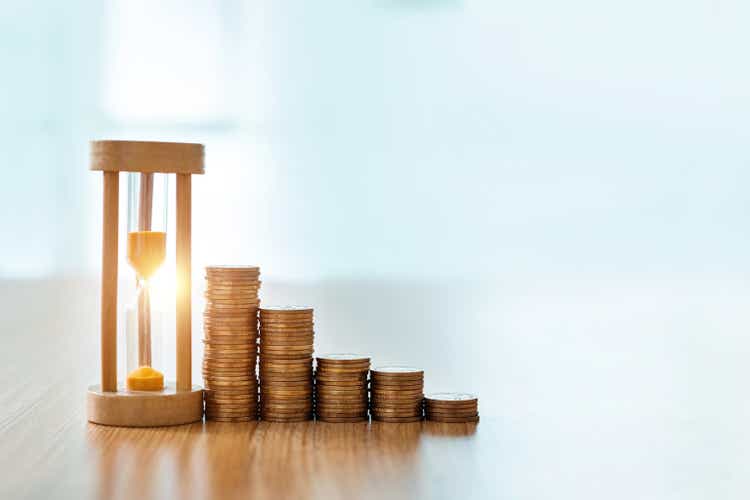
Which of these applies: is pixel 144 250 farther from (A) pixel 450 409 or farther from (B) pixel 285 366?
(A) pixel 450 409

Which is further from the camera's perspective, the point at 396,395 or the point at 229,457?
the point at 396,395

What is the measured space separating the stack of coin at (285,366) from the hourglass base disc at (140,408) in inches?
5.3

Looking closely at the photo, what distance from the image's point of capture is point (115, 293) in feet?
6.56

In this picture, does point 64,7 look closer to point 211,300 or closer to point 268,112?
point 268,112

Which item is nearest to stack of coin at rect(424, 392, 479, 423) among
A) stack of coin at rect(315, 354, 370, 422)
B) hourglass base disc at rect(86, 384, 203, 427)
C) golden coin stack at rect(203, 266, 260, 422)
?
stack of coin at rect(315, 354, 370, 422)

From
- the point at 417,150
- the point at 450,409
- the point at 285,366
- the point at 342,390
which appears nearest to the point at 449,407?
the point at 450,409

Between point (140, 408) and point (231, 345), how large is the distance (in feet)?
0.60

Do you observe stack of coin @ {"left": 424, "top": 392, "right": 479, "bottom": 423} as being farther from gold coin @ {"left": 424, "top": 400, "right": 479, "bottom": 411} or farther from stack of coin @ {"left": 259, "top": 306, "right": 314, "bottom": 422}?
stack of coin @ {"left": 259, "top": 306, "right": 314, "bottom": 422}

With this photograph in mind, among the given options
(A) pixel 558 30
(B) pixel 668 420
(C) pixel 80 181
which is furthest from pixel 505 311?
(B) pixel 668 420

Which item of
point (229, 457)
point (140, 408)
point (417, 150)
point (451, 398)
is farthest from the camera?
point (417, 150)

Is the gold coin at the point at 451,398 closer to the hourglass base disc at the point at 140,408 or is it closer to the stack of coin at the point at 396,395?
the stack of coin at the point at 396,395

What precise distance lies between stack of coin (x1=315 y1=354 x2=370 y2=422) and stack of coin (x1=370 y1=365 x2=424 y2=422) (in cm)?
2

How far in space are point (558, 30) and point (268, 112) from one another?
167 cm

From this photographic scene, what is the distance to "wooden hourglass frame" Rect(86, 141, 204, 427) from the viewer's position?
1.95 m
